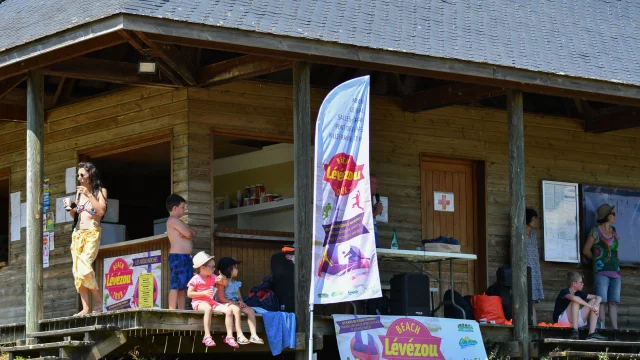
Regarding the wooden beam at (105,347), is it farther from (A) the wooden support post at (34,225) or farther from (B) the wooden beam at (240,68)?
(B) the wooden beam at (240,68)

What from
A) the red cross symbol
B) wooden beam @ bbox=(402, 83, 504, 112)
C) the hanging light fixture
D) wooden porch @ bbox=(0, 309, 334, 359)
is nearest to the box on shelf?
wooden beam @ bbox=(402, 83, 504, 112)

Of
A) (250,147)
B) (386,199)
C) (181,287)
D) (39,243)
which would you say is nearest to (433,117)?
(386,199)

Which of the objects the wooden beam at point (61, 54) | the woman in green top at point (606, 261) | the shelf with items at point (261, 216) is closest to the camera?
the wooden beam at point (61, 54)

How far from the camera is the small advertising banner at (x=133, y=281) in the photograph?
14016 millimetres

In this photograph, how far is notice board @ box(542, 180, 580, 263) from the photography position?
1673cm

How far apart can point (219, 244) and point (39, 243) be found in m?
2.39

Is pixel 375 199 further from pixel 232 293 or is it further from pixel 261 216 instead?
pixel 232 293

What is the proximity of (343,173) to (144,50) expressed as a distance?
7.94 feet

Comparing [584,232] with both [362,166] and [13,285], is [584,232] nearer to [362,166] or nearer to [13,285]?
[362,166]

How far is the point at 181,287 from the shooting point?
12641 millimetres

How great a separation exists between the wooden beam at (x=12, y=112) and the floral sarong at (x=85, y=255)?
329cm

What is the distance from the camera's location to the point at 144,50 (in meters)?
12.5

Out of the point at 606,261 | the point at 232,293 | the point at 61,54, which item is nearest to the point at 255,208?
the point at 232,293

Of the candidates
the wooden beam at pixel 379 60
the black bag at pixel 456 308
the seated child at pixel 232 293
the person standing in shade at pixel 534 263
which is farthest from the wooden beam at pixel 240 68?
the person standing in shade at pixel 534 263
